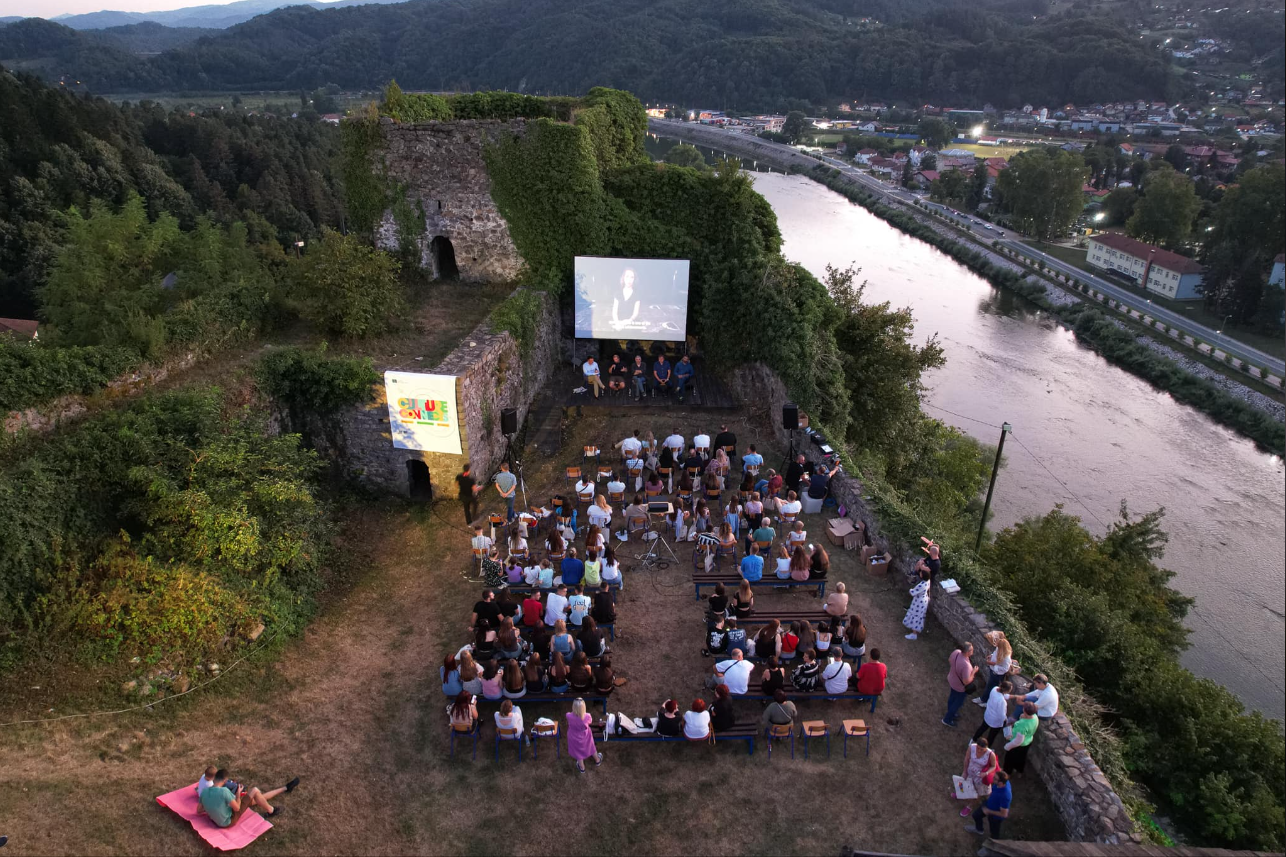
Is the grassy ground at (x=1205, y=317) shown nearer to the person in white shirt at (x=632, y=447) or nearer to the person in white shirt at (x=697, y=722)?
the person in white shirt at (x=632, y=447)

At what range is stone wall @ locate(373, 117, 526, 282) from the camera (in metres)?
16.0

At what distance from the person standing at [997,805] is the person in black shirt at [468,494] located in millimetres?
7807

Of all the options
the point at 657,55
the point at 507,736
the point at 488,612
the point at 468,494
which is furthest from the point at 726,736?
the point at 657,55

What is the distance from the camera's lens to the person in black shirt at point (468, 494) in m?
11.5

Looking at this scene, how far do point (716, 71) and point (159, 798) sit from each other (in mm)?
124524

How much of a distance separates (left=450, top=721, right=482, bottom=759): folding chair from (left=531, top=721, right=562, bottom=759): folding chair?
1.92ft

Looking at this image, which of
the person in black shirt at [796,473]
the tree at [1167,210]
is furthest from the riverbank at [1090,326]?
the person in black shirt at [796,473]

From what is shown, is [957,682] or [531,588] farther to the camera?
[531,588]

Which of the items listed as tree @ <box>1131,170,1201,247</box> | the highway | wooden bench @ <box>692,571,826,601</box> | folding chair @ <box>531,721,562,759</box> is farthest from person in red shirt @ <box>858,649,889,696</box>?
tree @ <box>1131,170,1201,247</box>

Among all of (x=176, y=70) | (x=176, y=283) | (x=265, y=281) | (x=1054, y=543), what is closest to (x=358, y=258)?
(x=265, y=281)

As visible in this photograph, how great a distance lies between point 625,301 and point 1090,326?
32445mm

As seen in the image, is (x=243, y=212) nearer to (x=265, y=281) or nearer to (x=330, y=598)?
(x=265, y=281)

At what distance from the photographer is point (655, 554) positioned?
1030cm

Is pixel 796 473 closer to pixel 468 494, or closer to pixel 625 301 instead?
pixel 468 494
